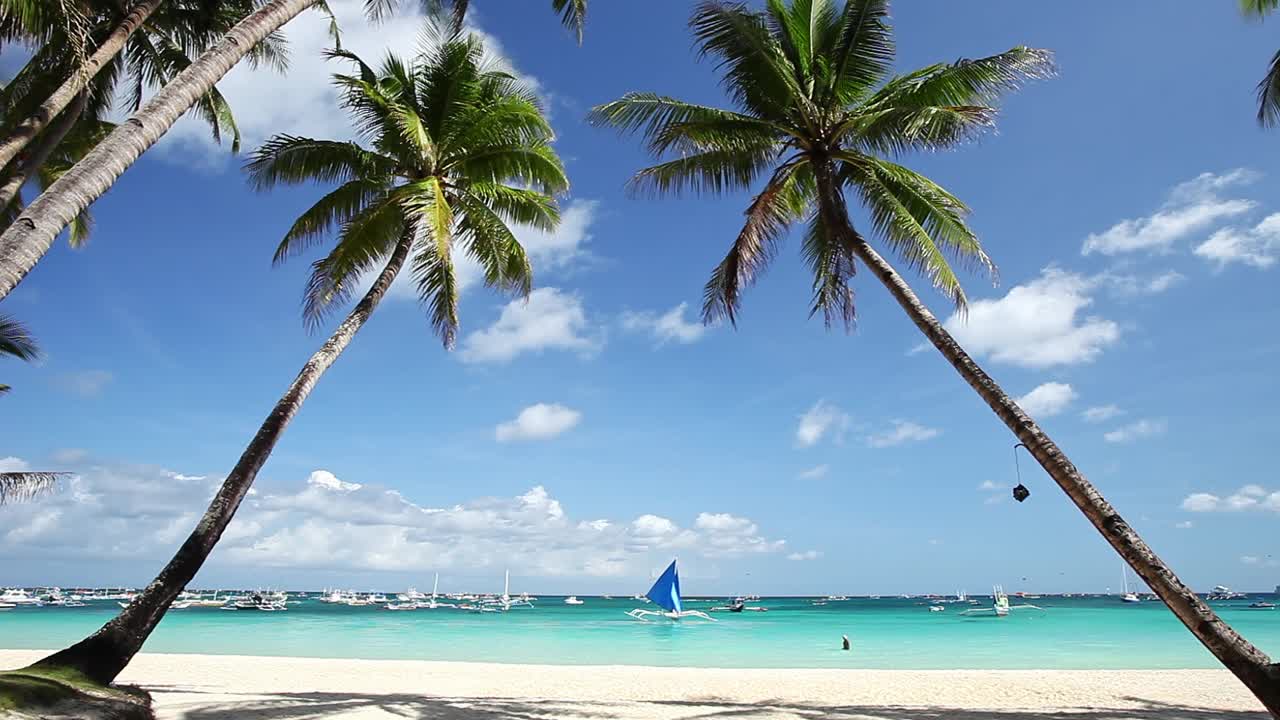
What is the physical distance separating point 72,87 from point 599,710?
1114cm

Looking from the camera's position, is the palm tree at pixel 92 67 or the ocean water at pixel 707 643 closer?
the palm tree at pixel 92 67

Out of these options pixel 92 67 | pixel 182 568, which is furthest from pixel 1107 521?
pixel 92 67

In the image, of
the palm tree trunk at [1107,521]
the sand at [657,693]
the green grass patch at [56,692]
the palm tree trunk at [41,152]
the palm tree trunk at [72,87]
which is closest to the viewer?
the green grass patch at [56,692]

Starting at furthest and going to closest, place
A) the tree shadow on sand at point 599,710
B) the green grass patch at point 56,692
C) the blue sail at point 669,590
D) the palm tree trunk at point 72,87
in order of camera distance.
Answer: the blue sail at point 669,590
the tree shadow on sand at point 599,710
the palm tree trunk at point 72,87
the green grass patch at point 56,692

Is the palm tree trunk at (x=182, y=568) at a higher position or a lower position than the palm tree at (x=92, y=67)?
lower

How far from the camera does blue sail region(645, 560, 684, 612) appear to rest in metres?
38.9

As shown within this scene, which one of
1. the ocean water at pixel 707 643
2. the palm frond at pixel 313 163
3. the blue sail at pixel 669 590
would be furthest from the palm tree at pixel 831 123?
the blue sail at pixel 669 590

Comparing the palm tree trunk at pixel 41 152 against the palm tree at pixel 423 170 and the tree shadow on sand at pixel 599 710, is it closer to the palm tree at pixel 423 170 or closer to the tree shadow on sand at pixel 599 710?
the palm tree at pixel 423 170

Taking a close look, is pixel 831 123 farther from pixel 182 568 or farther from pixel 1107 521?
pixel 182 568

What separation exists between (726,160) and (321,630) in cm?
3847

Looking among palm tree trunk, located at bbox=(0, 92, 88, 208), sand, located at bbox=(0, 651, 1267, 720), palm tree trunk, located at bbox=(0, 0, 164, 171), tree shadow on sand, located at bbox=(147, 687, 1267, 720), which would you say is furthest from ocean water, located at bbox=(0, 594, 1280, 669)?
palm tree trunk, located at bbox=(0, 0, 164, 171)

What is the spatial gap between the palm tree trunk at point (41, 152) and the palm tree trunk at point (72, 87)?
2.86 ft

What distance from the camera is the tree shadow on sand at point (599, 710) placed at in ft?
32.3

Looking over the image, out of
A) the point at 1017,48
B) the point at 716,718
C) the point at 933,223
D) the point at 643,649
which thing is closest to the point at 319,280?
the point at 716,718
